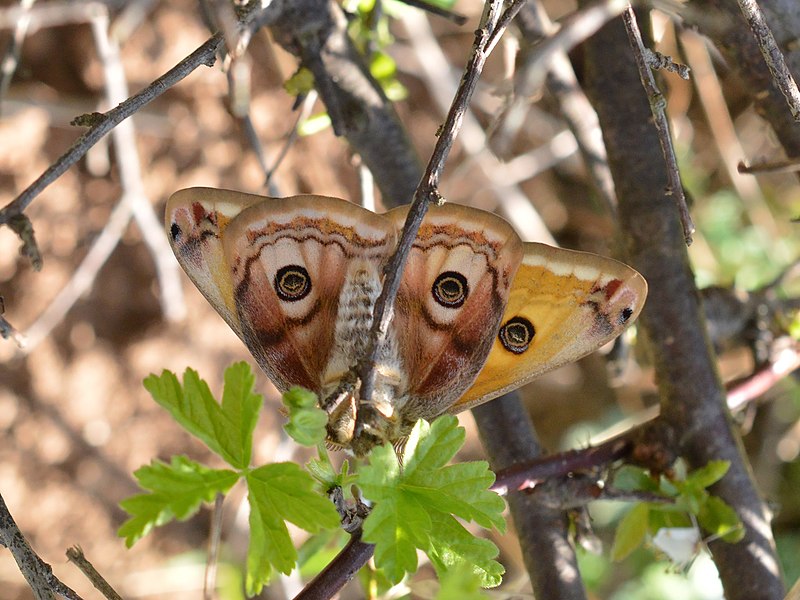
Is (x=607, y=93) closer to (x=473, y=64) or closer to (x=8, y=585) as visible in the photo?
(x=473, y=64)

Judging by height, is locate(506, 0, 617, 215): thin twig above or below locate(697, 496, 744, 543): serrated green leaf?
above

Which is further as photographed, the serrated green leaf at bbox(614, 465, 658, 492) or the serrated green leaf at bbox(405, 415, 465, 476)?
the serrated green leaf at bbox(614, 465, 658, 492)

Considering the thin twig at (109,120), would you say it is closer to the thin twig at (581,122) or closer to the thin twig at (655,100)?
the thin twig at (655,100)

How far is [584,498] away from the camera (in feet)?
4.56

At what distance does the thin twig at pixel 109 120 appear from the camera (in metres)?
1.01

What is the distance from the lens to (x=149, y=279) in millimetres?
2709

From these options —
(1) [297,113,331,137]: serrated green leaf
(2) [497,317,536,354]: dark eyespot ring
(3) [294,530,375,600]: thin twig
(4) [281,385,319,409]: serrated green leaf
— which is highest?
(1) [297,113,331,137]: serrated green leaf

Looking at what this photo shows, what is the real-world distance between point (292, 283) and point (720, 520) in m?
0.86

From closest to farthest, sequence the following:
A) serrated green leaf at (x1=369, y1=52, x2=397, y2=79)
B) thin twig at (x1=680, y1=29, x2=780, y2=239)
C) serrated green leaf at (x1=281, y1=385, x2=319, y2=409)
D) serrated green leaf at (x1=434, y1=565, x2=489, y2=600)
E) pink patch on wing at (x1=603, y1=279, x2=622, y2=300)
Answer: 1. serrated green leaf at (x1=434, y1=565, x2=489, y2=600)
2. serrated green leaf at (x1=281, y1=385, x2=319, y2=409)
3. pink patch on wing at (x1=603, y1=279, x2=622, y2=300)
4. serrated green leaf at (x1=369, y1=52, x2=397, y2=79)
5. thin twig at (x1=680, y1=29, x2=780, y2=239)

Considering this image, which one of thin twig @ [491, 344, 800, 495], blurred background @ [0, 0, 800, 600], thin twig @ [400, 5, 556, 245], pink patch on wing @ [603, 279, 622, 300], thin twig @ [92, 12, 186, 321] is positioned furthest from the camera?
thin twig @ [400, 5, 556, 245]

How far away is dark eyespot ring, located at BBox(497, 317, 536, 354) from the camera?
51.7 inches

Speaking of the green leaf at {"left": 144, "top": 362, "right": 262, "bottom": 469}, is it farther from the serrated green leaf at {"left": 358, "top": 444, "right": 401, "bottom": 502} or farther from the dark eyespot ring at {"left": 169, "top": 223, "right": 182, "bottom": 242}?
the dark eyespot ring at {"left": 169, "top": 223, "right": 182, "bottom": 242}

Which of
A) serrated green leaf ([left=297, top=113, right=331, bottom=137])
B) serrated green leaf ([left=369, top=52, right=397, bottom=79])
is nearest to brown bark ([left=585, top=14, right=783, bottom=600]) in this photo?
serrated green leaf ([left=369, top=52, right=397, bottom=79])

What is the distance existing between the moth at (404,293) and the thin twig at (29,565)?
0.44 m
